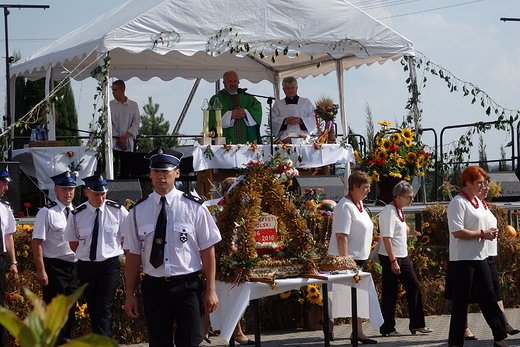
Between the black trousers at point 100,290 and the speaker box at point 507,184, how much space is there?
7013 mm

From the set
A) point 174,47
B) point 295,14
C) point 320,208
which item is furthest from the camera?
point 295,14

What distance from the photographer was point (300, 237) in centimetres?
648

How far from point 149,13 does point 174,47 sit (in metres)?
0.56

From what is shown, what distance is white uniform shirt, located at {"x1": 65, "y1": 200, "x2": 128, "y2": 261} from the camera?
22.3 feet

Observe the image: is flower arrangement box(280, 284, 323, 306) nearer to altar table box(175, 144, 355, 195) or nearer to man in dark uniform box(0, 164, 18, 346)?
altar table box(175, 144, 355, 195)

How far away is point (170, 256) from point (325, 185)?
17.7 ft

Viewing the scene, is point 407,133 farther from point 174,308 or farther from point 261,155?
point 174,308

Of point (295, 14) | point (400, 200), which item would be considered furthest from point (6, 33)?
point (400, 200)

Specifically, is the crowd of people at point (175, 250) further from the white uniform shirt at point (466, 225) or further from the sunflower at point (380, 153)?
the sunflower at point (380, 153)

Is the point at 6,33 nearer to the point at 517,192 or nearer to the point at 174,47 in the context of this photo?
the point at 174,47

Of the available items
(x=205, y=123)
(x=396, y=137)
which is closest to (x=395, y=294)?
(x=396, y=137)

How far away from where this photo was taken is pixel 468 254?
22.7ft

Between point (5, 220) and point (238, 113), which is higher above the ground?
point (238, 113)

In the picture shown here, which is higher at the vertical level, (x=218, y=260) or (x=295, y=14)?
(x=295, y=14)
